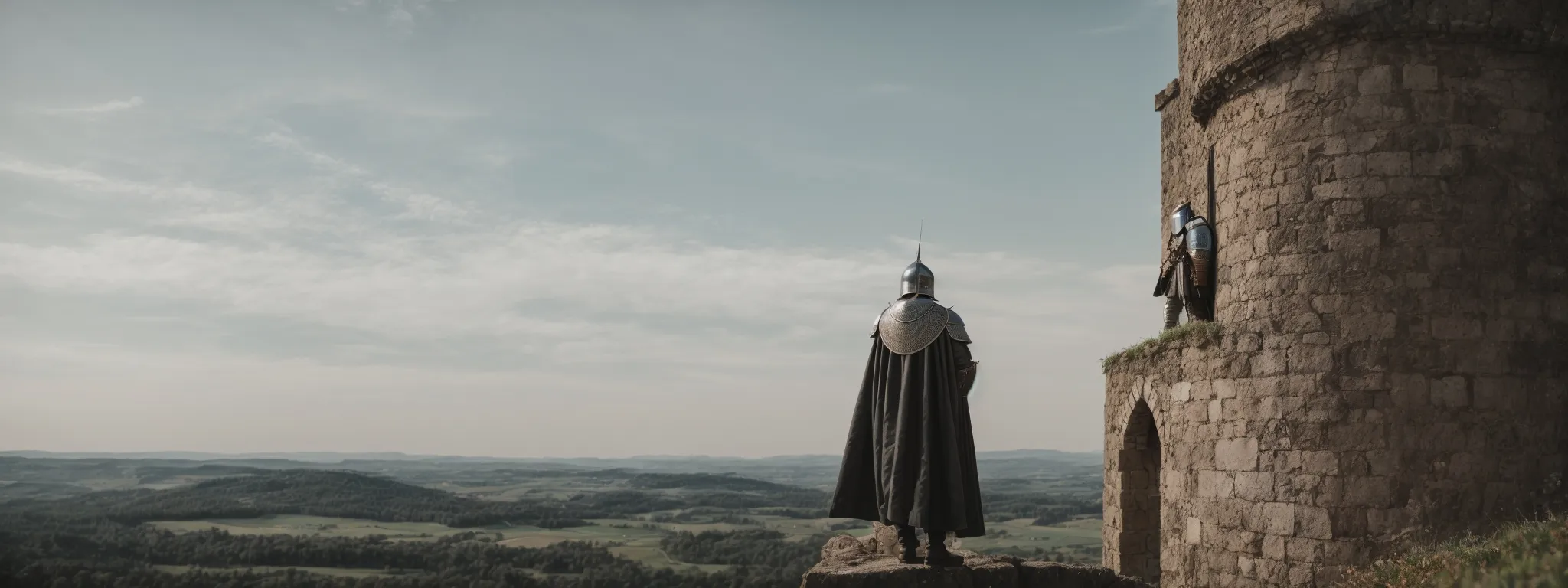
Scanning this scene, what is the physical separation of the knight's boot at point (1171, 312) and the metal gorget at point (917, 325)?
17.7ft

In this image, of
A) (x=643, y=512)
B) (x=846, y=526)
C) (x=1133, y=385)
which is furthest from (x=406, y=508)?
(x=1133, y=385)

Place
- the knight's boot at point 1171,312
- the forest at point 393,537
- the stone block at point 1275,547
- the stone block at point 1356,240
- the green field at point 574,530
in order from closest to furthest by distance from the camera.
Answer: the stone block at point 1356,240 → the stone block at point 1275,547 → the knight's boot at point 1171,312 → the forest at point 393,537 → the green field at point 574,530

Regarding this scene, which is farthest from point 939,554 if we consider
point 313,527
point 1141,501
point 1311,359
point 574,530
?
point 574,530

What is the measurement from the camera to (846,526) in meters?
68.2

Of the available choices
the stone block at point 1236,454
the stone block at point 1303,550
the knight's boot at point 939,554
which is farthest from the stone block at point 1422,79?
the knight's boot at point 939,554

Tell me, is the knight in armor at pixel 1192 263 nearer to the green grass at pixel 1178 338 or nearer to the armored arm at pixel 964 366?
the green grass at pixel 1178 338

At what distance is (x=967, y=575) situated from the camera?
8.84 m

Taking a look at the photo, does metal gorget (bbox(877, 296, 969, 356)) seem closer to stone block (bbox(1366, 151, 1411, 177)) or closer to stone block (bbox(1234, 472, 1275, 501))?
stone block (bbox(1234, 472, 1275, 501))

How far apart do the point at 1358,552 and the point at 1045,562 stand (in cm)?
306

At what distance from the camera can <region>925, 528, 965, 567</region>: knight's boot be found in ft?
29.4

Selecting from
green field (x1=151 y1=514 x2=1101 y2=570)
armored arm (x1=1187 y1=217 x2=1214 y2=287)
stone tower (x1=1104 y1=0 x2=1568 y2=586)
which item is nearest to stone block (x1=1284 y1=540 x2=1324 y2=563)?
stone tower (x1=1104 y1=0 x2=1568 y2=586)

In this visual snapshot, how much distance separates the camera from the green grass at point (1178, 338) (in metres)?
11.8

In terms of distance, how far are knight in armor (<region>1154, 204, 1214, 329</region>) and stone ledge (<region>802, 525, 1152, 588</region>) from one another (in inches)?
162

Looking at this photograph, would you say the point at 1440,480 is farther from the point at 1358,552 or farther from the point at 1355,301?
the point at 1355,301
